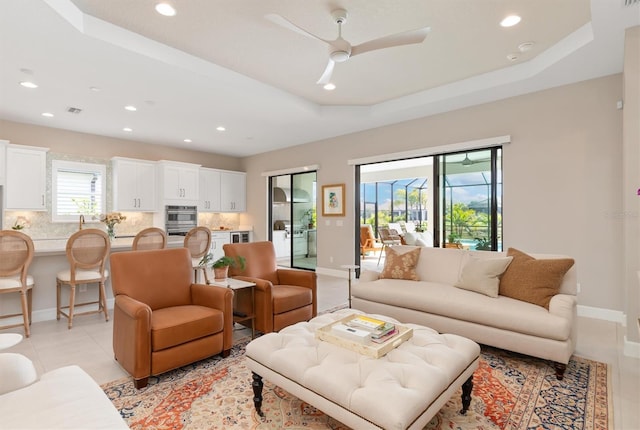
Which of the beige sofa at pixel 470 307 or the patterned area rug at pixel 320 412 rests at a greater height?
the beige sofa at pixel 470 307

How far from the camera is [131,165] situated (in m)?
6.59

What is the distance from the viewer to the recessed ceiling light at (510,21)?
9.89ft

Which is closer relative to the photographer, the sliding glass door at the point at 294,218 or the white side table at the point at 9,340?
the white side table at the point at 9,340

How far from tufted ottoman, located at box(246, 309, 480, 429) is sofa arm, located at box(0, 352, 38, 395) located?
104 cm

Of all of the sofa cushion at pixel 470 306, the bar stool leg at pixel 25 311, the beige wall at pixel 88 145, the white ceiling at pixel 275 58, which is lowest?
the bar stool leg at pixel 25 311

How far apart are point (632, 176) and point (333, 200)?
14.7 ft

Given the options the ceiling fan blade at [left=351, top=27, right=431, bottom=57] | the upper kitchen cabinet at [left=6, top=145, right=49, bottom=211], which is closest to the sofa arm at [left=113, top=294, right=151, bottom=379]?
the ceiling fan blade at [left=351, top=27, right=431, bottom=57]

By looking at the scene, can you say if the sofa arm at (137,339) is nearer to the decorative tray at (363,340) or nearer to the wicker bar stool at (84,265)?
the decorative tray at (363,340)

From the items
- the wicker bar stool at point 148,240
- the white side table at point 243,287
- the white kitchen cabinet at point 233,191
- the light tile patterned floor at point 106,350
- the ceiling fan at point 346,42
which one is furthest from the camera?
the white kitchen cabinet at point 233,191

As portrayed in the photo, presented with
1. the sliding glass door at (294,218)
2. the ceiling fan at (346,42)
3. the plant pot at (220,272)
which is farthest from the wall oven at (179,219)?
the ceiling fan at (346,42)

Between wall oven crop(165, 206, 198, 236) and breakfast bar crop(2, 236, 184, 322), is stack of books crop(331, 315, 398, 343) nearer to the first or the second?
breakfast bar crop(2, 236, 184, 322)

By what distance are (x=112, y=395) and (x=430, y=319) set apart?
2550 millimetres

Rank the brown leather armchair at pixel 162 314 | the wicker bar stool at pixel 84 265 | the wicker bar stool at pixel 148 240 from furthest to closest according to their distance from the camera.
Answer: the wicker bar stool at pixel 148 240, the wicker bar stool at pixel 84 265, the brown leather armchair at pixel 162 314

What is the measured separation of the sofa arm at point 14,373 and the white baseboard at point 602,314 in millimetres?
5113
